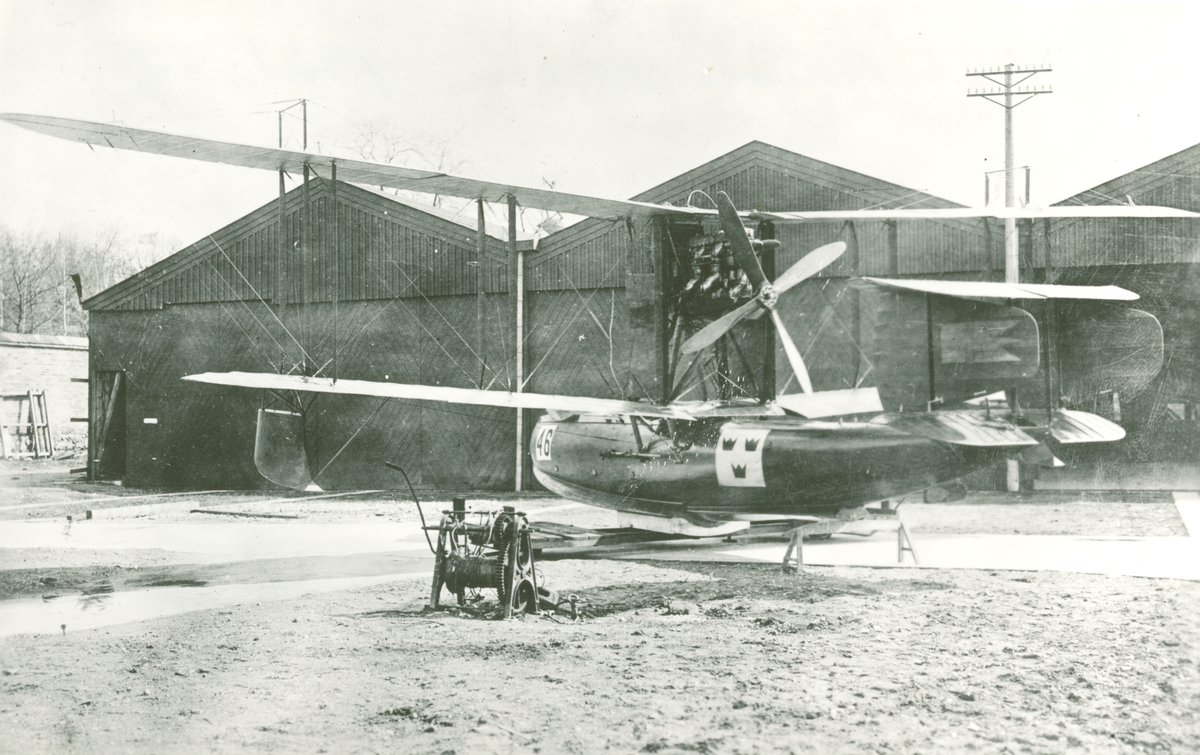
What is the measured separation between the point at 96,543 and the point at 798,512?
1014 centimetres

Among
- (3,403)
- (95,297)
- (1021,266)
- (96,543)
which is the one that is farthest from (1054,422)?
(3,403)

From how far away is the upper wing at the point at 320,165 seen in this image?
915 cm

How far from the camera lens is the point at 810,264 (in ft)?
35.4

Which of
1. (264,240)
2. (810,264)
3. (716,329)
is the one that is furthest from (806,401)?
(264,240)

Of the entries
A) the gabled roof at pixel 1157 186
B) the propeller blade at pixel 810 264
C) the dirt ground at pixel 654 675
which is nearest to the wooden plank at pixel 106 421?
the dirt ground at pixel 654 675

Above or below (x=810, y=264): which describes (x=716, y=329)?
below

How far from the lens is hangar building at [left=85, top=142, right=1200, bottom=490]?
40.6 feet

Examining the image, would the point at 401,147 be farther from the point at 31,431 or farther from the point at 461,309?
the point at 31,431

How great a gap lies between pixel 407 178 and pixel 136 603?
5499mm

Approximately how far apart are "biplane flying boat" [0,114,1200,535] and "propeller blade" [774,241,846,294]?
0.02 metres

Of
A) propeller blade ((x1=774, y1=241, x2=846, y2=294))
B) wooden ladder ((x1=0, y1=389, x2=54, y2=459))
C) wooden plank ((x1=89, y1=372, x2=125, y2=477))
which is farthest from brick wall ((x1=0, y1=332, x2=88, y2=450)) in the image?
propeller blade ((x1=774, y1=241, x2=846, y2=294))

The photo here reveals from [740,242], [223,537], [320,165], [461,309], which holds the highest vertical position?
[320,165]

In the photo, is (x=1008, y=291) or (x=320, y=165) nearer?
(x=1008, y=291)

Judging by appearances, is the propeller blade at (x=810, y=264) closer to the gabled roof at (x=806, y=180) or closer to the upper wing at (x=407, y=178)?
the upper wing at (x=407, y=178)
